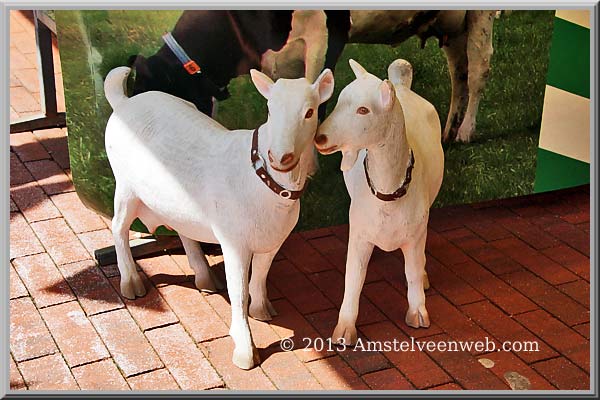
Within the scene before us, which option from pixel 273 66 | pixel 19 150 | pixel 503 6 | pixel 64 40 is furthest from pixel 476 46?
pixel 19 150

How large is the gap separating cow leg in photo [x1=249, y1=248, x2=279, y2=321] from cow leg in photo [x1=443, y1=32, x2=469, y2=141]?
3.47 feet

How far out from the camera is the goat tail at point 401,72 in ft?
11.5

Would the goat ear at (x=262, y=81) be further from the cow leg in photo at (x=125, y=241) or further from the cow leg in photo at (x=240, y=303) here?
the cow leg in photo at (x=125, y=241)

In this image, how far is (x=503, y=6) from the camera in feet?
11.6

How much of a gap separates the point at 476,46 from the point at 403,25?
0.37 meters

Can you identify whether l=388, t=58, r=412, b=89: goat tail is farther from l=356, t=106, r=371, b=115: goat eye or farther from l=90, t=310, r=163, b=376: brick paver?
l=90, t=310, r=163, b=376: brick paver

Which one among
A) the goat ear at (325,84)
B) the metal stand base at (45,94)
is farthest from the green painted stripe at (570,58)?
the metal stand base at (45,94)

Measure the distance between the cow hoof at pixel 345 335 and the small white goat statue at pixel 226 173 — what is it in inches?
12.2

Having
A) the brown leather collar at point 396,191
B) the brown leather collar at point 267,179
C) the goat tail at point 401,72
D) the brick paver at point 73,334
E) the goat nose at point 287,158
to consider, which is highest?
the goat tail at point 401,72

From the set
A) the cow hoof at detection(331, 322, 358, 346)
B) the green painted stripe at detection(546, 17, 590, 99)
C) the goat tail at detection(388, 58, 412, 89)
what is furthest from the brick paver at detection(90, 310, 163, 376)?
the green painted stripe at detection(546, 17, 590, 99)

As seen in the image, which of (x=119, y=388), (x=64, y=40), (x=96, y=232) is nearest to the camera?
(x=119, y=388)

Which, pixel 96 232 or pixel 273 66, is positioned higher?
pixel 273 66

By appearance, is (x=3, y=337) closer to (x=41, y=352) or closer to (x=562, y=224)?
(x=41, y=352)

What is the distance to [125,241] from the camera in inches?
143
